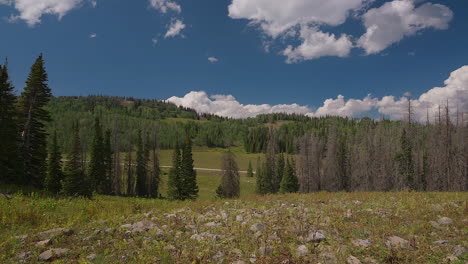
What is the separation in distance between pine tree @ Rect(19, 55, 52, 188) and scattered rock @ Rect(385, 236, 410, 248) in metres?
32.5

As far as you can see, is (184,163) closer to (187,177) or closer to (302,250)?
(187,177)

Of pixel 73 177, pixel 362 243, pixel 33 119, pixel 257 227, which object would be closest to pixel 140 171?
pixel 73 177

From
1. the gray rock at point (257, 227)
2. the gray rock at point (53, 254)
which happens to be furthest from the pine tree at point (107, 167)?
the gray rock at point (257, 227)

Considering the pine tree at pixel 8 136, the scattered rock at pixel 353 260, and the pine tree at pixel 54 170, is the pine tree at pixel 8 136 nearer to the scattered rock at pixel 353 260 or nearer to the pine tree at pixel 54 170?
the pine tree at pixel 54 170

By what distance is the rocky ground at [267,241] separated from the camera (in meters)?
5.16

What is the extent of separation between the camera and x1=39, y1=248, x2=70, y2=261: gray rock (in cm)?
520

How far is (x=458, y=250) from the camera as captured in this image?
195 inches

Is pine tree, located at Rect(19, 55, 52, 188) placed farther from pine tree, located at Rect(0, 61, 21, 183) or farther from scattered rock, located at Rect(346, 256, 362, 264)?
scattered rock, located at Rect(346, 256, 362, 264)

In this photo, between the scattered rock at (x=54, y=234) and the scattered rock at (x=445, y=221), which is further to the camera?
the scattered rock at (x=445, y=221)

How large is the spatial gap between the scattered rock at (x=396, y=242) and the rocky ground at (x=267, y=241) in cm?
2

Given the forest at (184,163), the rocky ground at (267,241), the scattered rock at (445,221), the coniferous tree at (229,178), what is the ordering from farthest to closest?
1. the coniferous tree at (229,178)
2. the forest at (184,163)
3. the scattered rock at (445,221)
4. the rocky ground at (267,241)

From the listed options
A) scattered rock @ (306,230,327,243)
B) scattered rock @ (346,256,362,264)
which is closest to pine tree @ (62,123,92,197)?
scattered rock @ (306,230,327,243)

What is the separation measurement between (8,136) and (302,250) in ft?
96.7

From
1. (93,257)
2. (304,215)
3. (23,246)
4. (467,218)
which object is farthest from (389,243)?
(23,246)
